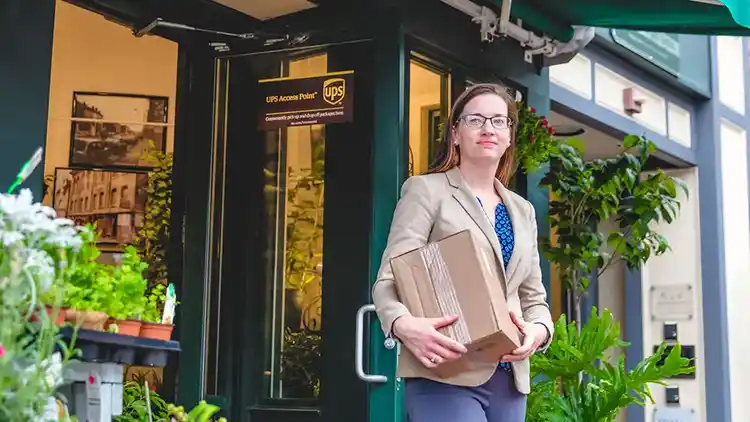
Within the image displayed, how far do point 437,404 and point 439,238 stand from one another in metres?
0.43

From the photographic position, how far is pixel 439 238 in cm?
272

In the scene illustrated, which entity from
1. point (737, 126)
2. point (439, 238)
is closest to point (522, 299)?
point (439, 238)

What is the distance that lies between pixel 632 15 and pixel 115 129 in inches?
138

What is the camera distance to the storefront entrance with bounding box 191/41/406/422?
4820 mm

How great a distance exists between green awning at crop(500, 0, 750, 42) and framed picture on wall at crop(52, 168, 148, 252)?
2720 millimetres

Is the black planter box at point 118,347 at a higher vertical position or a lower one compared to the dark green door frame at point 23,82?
lower

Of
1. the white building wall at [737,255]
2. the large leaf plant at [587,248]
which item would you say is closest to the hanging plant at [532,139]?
the large leaf plant at [587,248]

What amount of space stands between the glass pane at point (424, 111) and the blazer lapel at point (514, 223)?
2033 millimetres

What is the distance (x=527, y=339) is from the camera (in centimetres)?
263

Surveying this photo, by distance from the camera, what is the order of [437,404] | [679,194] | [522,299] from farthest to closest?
[679,194] < [522,299] < [437,404]

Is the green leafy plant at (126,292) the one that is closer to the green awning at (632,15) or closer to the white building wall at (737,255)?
the green awning at (632,15)

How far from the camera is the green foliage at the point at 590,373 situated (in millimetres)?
4668

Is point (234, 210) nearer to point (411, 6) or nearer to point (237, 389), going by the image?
point (237, 389)

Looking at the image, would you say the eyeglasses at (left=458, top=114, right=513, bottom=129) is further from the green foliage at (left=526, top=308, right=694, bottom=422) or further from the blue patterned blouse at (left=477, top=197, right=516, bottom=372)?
the green foliage at (left=526, top=308, right=694, bottom=422)
